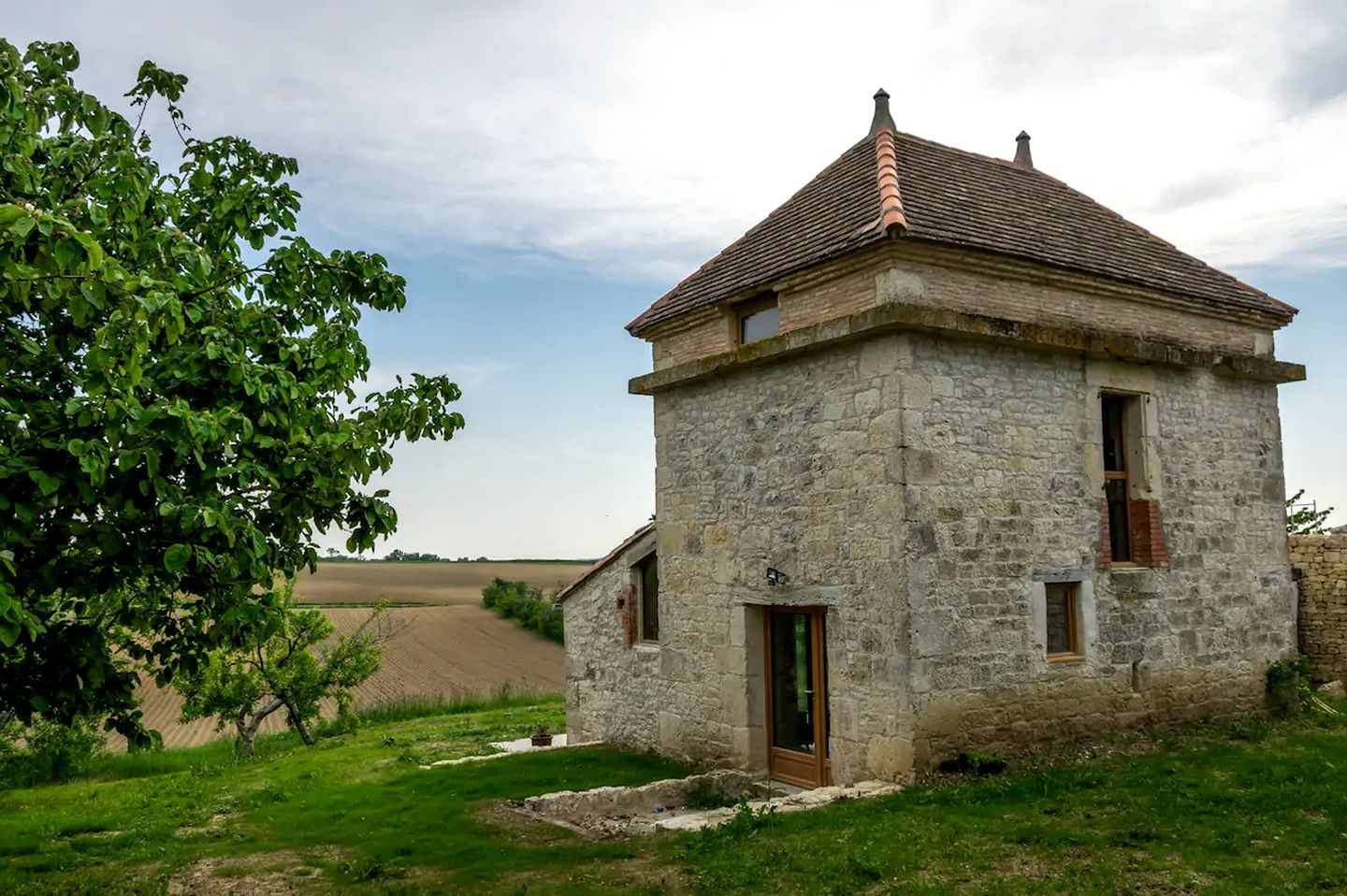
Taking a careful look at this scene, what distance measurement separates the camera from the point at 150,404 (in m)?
6.27

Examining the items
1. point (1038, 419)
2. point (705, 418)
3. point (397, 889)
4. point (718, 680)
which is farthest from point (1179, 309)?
point (397, 889)

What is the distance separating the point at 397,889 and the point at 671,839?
7.58ft

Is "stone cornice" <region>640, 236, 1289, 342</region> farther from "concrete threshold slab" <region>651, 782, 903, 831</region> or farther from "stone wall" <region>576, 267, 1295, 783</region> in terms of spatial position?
"concrete threshold slab" <region>651, 782, 903, 831</region>

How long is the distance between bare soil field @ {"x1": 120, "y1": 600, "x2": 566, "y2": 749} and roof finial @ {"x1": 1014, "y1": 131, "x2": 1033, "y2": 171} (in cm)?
1338

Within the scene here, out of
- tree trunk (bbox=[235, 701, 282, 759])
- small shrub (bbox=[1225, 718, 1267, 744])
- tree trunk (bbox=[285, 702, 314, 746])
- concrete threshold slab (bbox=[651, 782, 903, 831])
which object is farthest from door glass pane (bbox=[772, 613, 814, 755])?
tree trunk (bbox=[285, 702, 314, 746])

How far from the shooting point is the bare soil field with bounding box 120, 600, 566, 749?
2622cm

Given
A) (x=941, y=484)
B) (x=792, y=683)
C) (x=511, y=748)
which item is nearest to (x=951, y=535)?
(x=941, y=484)

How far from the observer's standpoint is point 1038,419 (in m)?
11.2

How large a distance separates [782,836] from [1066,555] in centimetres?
479

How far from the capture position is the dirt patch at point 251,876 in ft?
26.8

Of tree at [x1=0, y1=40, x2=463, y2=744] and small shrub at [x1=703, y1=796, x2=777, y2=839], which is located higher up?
tree at [x1=0, y1=40, x2=463, y2=744]

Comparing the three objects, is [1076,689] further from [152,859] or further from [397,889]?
[152,859]

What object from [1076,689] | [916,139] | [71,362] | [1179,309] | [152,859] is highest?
[916,139]

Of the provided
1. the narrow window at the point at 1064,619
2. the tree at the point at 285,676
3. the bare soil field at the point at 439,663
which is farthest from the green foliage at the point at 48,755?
the narrow window at the point at 1064,619
